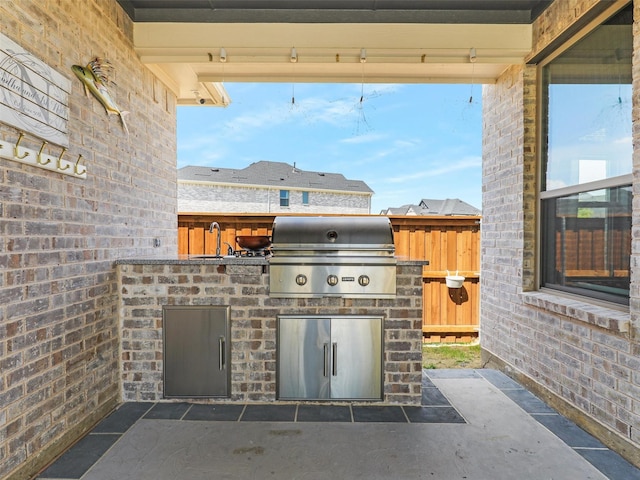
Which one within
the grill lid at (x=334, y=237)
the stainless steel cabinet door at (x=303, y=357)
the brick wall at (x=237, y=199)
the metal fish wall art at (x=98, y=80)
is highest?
the brick wall at (x=237, y=199)

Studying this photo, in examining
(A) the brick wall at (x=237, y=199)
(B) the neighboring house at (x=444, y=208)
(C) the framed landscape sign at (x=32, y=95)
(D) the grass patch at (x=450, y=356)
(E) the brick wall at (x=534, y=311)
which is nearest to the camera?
(C) the framed landscape sign at (x=32, y=95)

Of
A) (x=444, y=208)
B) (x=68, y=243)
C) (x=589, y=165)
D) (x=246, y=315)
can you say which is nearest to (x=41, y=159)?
(x=68, y=243)

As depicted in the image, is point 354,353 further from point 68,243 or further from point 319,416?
point 68,243

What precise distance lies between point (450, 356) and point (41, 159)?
13.8 feet

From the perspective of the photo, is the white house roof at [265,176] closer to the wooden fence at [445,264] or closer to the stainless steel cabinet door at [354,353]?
the wooden fence at [445,264]

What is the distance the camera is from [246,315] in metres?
2.85

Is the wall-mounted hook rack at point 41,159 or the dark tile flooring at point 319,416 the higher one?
the wall-mounted hook rack at point 41,159

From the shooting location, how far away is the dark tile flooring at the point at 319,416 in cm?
225

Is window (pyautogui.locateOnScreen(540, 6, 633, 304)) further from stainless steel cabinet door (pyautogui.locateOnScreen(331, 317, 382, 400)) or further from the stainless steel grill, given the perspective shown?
stainless steel cabinet door (pyautogui.locateOnScreen(331, 317, 382, 400))

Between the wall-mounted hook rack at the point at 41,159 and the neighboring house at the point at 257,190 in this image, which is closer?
the wall-mounted hook rack at the point at 41,159

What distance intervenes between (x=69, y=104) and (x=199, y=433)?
2169 millimetres

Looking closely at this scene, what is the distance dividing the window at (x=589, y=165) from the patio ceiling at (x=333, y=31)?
1.80ft

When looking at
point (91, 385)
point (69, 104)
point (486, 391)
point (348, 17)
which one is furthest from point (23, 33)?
point (486, 391)

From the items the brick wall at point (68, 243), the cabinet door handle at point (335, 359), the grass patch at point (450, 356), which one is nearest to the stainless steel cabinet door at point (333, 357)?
the cabinet door handle at point (335, 359)
